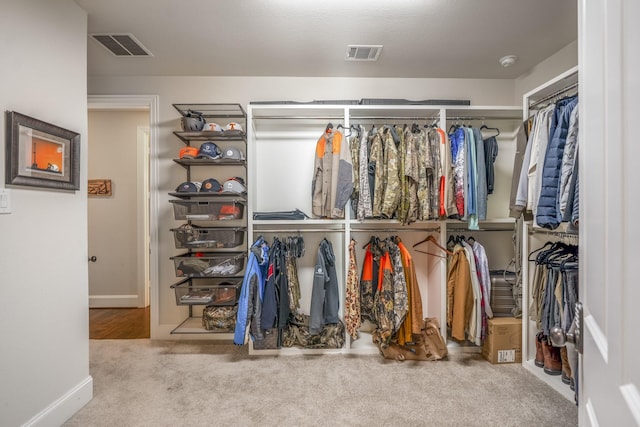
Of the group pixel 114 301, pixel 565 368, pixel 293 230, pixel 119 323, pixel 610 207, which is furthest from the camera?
pixel 114 301

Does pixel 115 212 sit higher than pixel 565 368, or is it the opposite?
pixel 115 212

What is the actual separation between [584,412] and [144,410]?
2.18 m

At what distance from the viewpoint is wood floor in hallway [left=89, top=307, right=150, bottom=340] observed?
2.96 m

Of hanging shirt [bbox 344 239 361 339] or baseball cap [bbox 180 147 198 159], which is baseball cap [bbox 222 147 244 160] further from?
hanging shirt [bbox 344 239 361 339]

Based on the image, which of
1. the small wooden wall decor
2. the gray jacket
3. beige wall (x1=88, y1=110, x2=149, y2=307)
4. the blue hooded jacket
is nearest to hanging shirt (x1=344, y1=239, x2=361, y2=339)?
the gray jacket

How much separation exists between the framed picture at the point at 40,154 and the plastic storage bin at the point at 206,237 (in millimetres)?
814

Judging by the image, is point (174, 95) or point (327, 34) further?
point (174, 95)

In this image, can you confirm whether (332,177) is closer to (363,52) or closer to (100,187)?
(363,52)

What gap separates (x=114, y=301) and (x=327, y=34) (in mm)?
3946

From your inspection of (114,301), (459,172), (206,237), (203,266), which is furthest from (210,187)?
(114,301)

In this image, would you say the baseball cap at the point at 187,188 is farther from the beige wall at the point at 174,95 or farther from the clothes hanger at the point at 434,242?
the clothes hanger at the point at 434,242

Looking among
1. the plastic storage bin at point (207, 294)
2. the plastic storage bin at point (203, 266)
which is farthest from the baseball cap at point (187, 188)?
the plastic storage bin at point (207, 294)

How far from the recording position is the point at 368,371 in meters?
2.25

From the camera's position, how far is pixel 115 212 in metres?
3.82
